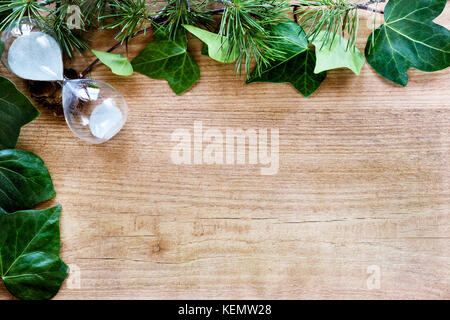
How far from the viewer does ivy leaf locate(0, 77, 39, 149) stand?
0.60 metres

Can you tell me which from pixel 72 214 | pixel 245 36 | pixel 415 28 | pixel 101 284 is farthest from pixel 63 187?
pixel 415 28

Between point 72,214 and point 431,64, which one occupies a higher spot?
point 431,64

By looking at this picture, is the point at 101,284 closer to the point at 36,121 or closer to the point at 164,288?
the point at 164,288

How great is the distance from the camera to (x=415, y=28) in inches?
24.7

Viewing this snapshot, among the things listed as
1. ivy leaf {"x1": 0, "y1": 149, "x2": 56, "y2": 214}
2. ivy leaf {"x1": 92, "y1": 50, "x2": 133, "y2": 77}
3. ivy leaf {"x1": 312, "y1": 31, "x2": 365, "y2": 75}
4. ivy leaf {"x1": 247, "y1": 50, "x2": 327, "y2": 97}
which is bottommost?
ivy leaf {"x1": 0, "y1": 149, "x2": 56, "y2": 214}

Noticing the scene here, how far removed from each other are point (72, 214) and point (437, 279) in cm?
67

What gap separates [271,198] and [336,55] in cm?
27

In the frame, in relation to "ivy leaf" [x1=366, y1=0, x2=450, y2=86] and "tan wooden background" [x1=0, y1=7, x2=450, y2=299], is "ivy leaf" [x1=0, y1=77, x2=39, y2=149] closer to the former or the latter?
"tan wooden background" [x1=0, y1=7, x2=450, y2=299]

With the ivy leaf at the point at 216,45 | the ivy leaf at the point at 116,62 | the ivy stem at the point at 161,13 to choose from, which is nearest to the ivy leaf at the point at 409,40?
the ivy stem at the point at 161,13

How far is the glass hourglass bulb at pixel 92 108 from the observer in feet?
1.95

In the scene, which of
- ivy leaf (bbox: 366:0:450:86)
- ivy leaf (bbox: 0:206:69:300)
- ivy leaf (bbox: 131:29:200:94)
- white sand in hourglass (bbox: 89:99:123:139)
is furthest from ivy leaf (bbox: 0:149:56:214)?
ivy leaf (bbox: 366:0:450:86)

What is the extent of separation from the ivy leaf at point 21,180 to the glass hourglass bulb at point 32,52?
146mm

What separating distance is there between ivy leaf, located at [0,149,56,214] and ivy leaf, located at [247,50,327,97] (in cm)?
41

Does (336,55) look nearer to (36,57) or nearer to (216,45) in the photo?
(216,45)
